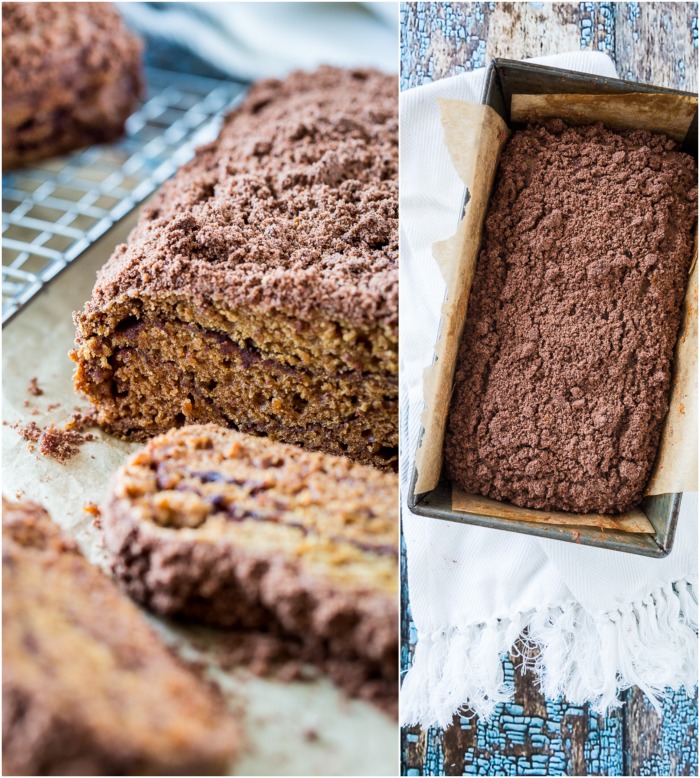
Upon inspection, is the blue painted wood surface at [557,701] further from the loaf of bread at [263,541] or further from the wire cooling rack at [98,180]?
the wire cooling rack at [98,180]

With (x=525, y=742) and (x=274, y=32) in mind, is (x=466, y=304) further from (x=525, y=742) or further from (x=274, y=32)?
(x=274, y=32)

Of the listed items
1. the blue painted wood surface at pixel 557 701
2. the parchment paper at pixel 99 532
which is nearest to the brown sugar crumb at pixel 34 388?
the parchment paper at pixel 99 532

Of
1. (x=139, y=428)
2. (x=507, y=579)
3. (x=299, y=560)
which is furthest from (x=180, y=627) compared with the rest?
(x=507, y=579)

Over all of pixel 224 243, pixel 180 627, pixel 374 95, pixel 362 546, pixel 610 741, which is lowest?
pixel 610 741

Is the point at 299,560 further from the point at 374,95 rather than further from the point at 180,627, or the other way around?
the point at 374,95

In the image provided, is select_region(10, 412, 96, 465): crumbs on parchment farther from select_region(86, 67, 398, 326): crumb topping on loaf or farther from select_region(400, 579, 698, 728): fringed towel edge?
select_region(400, 579, 698, 728): fringed towel edge

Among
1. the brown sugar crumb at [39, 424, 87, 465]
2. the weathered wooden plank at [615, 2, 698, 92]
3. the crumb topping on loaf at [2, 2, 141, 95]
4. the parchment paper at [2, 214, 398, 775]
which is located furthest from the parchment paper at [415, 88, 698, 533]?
the crumb topping on loaf at [2, 2, 141, 95]

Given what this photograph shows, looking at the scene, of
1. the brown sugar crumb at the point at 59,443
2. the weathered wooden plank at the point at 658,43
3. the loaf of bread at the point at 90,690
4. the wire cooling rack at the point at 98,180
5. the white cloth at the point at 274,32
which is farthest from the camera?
the white cloth at the point at 274,32
